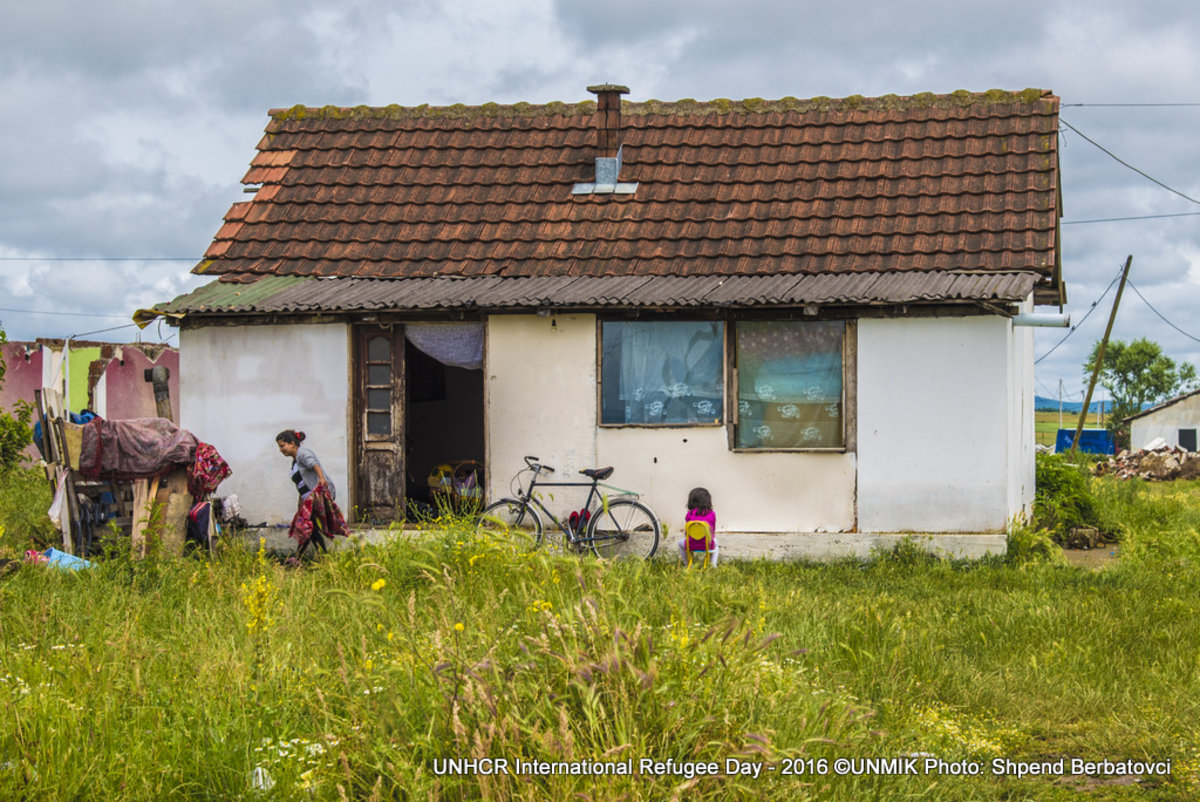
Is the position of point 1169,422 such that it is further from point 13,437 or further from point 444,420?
point 13,437

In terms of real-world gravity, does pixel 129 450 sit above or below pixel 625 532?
above

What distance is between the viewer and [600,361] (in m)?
11.9

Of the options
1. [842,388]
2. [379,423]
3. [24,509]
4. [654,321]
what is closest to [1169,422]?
[842,388]

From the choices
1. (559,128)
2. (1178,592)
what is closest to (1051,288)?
(1178,592)

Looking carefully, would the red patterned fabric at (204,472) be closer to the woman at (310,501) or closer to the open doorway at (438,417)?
the woman at (310,501)

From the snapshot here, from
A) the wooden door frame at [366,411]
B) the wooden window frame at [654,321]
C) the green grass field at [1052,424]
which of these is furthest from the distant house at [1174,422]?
the wooden door frame at [366,411]

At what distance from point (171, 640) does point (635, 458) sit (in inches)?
241

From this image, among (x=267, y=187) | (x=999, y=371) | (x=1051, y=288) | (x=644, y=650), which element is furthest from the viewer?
(x=267, y=187)

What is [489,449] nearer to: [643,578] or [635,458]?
[635,458]

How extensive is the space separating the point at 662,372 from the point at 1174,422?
1618 inches

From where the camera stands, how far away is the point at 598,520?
465 inches

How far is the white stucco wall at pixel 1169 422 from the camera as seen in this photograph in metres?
45.8

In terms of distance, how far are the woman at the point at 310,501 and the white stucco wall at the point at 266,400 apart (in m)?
1.13

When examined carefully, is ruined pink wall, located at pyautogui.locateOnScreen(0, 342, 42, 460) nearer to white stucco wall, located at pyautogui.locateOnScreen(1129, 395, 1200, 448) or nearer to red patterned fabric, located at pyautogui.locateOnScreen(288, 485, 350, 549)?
red patterned fabric, located at pyautogui.locateOnScreen(288, 485, 350, 549)
